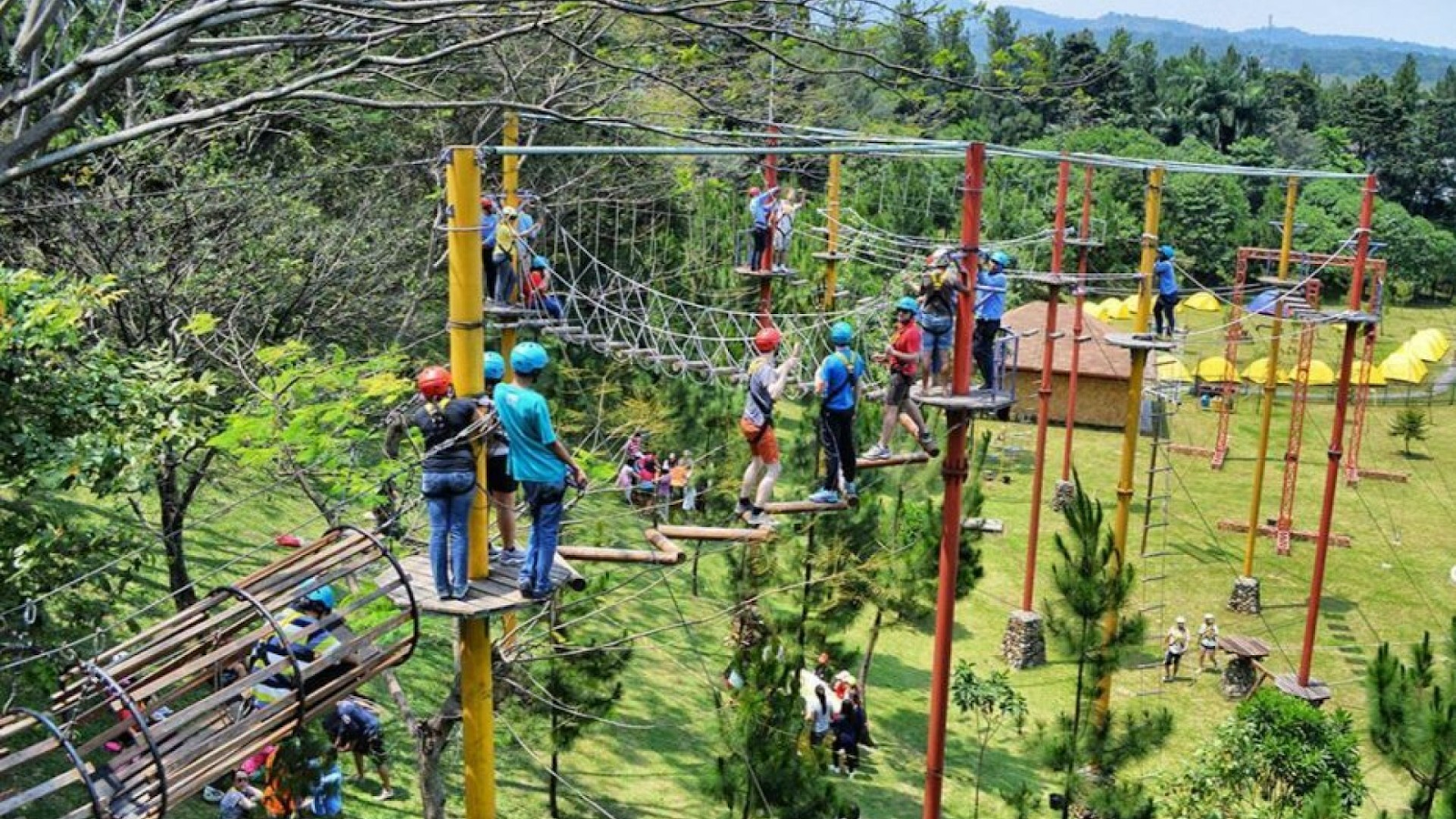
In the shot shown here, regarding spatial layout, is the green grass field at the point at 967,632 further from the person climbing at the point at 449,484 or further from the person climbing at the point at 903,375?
the person climbing at the point at 903,375

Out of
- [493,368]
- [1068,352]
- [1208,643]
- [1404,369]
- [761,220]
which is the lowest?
[1208,643]

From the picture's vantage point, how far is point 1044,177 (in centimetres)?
4591

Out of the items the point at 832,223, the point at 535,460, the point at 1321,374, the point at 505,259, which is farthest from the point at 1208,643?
the point at 1321,374

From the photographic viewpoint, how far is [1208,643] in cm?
1841

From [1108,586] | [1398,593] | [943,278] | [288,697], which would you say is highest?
[943,278]

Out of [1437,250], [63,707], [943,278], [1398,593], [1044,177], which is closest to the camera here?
[63,707]

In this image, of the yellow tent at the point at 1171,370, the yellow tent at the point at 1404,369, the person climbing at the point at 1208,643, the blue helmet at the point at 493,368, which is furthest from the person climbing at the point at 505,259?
the yellow tent at the point at 1404,369

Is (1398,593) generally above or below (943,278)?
below

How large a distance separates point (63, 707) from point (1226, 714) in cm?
1437

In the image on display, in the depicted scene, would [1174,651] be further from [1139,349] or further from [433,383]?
[433,383]

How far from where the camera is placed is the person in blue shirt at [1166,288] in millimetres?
17656

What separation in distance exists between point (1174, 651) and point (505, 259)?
10512mm

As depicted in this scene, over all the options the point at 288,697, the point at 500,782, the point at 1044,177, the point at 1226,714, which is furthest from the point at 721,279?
the point at 1044,177

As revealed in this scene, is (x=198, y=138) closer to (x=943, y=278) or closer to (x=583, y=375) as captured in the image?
(x=583, y=375)
